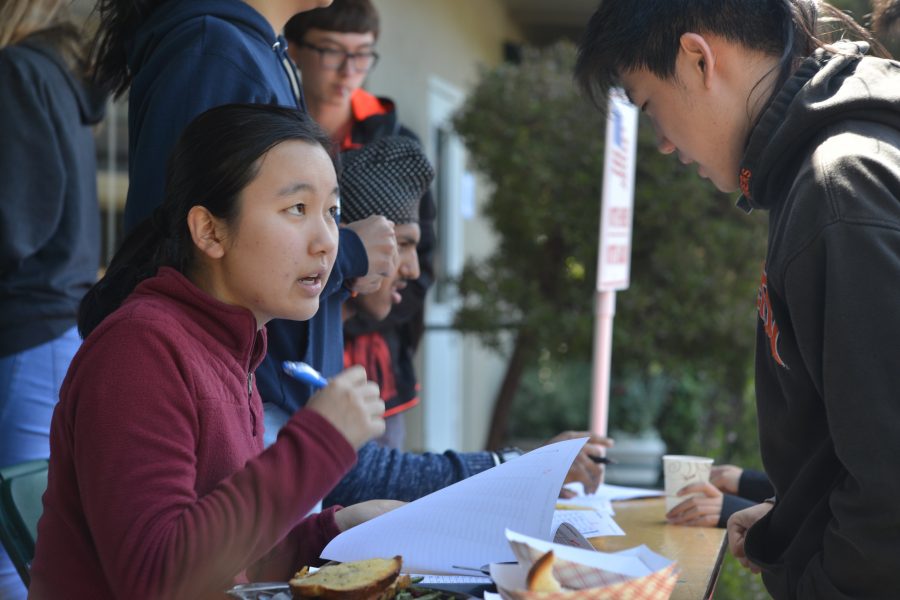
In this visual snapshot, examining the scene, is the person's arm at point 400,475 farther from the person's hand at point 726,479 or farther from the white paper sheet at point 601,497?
the person's hand at point 726,479

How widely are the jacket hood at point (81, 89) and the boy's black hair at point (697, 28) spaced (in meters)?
1.76

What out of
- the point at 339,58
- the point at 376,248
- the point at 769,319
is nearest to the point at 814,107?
the point at 769,319

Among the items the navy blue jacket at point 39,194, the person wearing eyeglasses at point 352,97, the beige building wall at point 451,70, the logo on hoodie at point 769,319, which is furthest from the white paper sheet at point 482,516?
the beige building wall at point 451,70

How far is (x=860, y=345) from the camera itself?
1.29 meters

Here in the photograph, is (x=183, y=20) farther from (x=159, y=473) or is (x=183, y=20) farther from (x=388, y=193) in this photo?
(x=159, y=473)

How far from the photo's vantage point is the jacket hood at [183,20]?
6.21 ft

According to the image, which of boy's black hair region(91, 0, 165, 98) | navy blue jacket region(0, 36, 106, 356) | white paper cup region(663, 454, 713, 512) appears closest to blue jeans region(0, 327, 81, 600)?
navy blue jacket region(0, 36, 106, 356)

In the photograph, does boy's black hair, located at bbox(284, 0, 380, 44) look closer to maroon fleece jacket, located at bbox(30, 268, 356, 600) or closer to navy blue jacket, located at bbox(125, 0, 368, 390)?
navy blue jacket, located at bbox(125, 0, 368, 390)

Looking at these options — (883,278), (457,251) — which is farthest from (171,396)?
(457,251)

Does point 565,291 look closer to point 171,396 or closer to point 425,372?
point 425,372

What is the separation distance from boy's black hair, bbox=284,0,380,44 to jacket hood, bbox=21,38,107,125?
60 cm

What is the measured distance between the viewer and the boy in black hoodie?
4.24ft

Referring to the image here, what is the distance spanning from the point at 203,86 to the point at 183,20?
0.55 ft

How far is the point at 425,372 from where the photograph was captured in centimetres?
Answer: 700
